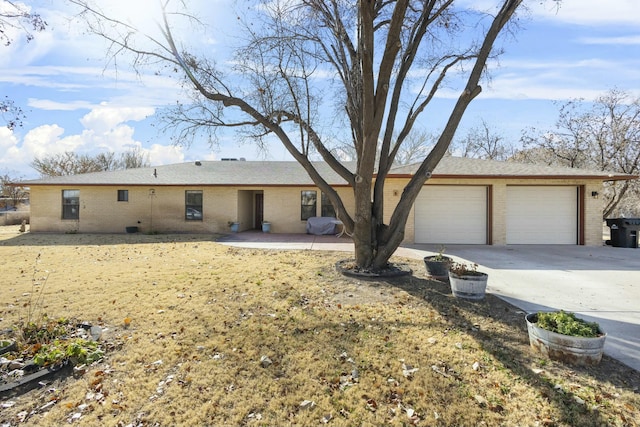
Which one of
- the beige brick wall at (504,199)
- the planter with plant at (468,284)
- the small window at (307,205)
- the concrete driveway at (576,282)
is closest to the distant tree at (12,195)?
the small window at (307,205)

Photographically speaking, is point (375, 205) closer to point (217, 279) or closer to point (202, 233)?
point (217, 279)

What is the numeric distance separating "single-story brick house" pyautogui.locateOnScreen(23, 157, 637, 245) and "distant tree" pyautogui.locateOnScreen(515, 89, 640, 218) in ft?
22.5

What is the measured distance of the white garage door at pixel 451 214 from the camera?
1277cm

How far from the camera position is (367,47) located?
606cm

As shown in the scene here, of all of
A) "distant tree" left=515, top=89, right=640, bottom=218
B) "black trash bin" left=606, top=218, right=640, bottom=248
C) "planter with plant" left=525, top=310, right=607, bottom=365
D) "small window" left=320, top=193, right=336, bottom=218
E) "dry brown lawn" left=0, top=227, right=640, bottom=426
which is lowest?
"dry brown lawn" left=0, top=227, right=640, bottom=426

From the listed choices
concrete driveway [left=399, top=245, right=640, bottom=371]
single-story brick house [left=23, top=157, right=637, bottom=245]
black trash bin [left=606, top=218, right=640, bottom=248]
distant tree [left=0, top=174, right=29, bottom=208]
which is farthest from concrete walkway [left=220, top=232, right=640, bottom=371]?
distant tree [left=0, top=174, right=29, bottom=208]

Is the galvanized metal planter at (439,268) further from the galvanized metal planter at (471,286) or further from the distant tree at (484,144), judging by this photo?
the distant tree at (484,144)

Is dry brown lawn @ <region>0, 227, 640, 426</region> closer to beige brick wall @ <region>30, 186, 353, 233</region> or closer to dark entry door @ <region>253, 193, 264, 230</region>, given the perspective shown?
beige brick wall @ <region>30, 186, 353, 233</region>

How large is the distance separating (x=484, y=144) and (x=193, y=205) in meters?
26.9

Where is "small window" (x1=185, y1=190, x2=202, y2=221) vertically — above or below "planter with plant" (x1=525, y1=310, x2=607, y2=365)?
above

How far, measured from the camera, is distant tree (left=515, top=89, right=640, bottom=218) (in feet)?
57.6

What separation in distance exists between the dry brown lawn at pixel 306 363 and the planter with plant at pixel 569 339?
0.13m

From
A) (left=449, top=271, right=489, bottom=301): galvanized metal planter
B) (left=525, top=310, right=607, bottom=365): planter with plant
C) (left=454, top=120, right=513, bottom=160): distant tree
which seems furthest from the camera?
(left=454, top=120, right=513, bottom=160): distant tree

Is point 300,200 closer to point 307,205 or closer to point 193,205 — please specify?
point 307,205
